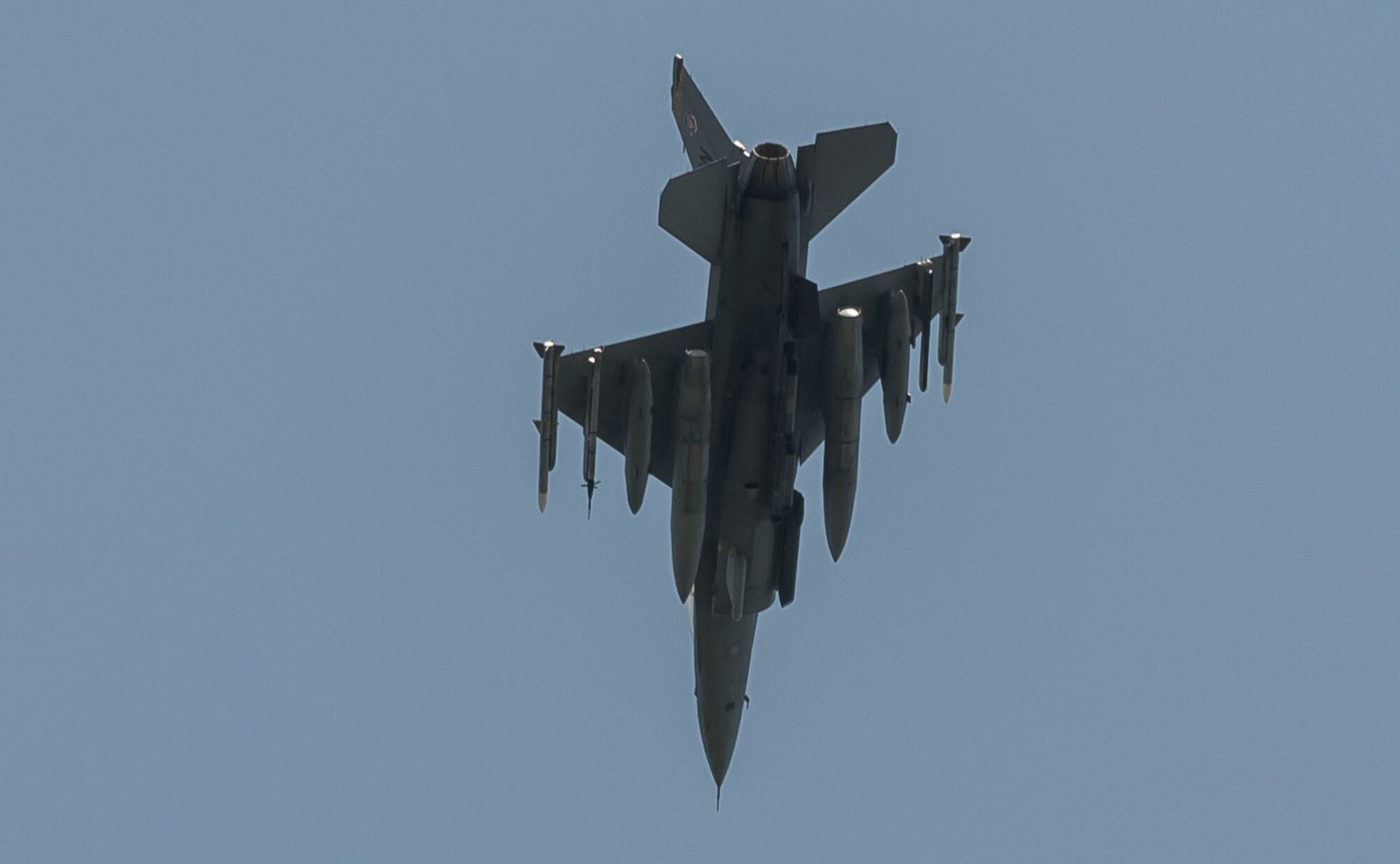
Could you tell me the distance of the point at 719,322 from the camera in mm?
54312

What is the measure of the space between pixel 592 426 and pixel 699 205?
11.6ft

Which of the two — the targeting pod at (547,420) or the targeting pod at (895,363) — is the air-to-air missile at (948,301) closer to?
the targeting pod at (895,363)

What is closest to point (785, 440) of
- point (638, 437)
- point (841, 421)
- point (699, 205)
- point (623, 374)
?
point (841, 421)

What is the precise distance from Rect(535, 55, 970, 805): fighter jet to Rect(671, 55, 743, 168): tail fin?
3 cm

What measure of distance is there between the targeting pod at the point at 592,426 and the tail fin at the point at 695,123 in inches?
139

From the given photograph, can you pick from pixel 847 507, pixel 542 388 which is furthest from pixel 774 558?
pixel 542 388

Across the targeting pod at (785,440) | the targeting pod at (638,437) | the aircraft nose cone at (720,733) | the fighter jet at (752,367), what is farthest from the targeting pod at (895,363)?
the aircraft nose cone at (720,733)

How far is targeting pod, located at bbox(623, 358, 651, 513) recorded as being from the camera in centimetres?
5403

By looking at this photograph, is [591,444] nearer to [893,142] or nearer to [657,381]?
[657,381]

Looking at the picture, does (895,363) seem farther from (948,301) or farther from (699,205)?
(699,205)

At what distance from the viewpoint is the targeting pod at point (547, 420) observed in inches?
2087

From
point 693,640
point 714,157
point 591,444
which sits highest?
point 714,157

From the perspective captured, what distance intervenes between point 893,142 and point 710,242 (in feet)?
10.6

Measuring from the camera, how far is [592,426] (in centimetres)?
5372
